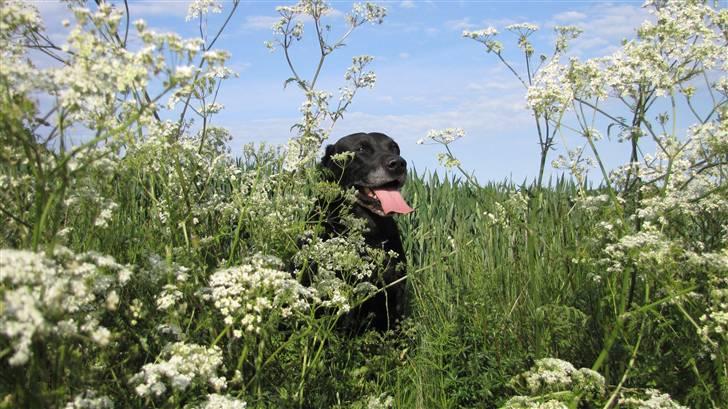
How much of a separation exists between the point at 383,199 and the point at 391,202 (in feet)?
0.27

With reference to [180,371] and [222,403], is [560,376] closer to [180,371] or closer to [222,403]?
[222,403]

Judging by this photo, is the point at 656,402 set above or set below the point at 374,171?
below

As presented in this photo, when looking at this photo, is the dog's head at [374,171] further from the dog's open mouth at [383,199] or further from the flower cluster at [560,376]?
the flower cluster at [560,376]

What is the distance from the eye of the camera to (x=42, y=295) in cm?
258

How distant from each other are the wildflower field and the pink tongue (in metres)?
0.96

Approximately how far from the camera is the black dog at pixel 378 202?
6574 mm

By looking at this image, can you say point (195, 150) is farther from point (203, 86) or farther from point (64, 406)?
point (64, 406)

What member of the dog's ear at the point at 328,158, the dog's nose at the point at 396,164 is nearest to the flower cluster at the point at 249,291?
the dog's nose at the point at 396,164

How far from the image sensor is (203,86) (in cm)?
402

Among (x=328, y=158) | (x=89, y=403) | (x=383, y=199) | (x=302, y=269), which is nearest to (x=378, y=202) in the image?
(x=383, y=199)

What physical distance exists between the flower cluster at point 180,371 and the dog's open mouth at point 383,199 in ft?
11.9

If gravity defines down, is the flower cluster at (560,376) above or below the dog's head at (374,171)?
below

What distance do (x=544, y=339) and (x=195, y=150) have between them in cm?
239

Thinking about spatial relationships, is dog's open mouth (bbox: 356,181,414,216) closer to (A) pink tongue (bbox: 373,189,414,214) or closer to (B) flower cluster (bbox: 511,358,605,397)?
(A) pink tongue (bbox: 373,189,414,214)
